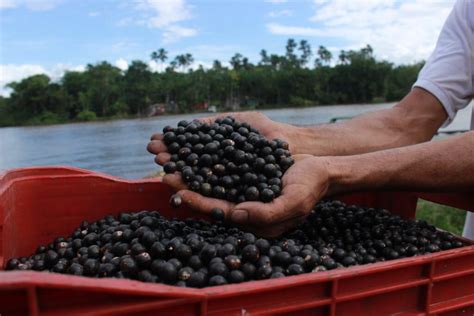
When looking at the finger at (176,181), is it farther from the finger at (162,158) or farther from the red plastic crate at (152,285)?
the red plastic crate at (152,285)

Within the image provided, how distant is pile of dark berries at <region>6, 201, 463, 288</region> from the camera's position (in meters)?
1.33

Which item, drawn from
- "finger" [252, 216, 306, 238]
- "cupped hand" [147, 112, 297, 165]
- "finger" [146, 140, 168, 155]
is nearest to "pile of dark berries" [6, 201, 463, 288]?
"finger" [252, 216, 306, 238]

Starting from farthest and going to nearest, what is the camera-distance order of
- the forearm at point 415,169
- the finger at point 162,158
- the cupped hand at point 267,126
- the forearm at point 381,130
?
the forearm at point 381,130, the cupped hand at point 267,126, the finger at point 162,158, the forearm at point 415,169

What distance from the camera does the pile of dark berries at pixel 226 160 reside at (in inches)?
71.2

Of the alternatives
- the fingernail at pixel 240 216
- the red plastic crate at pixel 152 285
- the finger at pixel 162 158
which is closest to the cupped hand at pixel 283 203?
the fingernail at pixel 240 216

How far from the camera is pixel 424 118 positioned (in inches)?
102

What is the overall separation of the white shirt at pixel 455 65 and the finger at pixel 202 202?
4.54ft

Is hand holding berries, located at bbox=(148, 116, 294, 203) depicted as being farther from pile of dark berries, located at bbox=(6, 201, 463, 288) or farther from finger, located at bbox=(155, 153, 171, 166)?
pile of dark berries, located at bbox=(6, 201, 463, 288)

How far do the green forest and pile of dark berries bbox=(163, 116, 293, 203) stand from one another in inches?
2146

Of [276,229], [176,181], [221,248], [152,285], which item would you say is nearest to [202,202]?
[176,181]

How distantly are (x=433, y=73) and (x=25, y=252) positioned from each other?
2234 mm

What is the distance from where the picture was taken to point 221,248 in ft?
4.58

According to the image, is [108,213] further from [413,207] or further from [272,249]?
[413,207]

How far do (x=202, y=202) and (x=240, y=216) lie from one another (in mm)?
236
